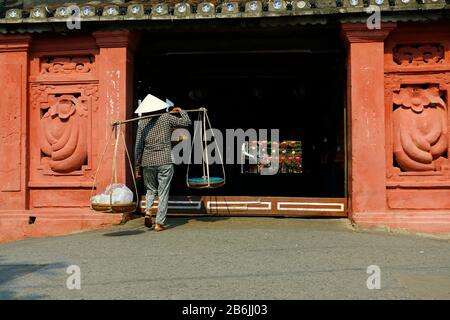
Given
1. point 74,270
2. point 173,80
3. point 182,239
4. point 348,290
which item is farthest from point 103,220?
point 173,80

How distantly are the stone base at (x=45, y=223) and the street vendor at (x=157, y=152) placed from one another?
1.06 meters

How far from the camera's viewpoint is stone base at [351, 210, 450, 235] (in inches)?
288

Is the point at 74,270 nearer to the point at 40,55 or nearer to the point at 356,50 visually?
the point at 40,55

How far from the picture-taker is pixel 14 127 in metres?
8.20

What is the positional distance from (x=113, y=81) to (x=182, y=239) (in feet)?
9.83

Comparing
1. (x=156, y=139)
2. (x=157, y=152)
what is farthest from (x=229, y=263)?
(x=156, y=139)

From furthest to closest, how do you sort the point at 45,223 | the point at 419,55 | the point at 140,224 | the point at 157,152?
the point at 45,223 → the point at 140,224 → the point at 419,55 → the point at 157,152

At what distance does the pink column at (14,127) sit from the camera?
26.8 feet

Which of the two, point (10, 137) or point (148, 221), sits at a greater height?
point (10, 137)

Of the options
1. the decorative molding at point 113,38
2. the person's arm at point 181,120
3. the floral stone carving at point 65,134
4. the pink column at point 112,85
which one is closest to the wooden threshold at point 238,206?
the pink column at point 112,85

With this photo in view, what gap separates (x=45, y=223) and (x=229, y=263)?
403 cm

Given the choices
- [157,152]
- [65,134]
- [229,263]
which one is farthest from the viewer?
[65,134]

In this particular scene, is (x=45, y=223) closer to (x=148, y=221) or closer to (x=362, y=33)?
(x=148, y=221)

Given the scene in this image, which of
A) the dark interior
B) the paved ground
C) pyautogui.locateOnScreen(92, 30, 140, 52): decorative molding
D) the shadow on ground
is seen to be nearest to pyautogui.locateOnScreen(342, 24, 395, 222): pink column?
the paved ground
